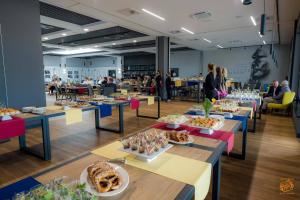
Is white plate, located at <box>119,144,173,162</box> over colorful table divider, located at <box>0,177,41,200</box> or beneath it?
over

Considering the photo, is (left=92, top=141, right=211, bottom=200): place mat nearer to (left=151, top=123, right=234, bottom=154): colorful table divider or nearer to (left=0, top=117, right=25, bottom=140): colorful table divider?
(left=151, top=123, right=234, bottom=154): colorful table divider

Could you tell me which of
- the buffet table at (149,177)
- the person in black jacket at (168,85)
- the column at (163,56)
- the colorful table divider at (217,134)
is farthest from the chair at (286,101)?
the buffet table at (149,177)

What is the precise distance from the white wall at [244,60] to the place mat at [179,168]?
1282 cm

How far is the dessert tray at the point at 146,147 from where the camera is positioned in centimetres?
123

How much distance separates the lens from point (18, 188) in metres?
0.97

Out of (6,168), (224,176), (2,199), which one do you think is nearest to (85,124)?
(6,168)

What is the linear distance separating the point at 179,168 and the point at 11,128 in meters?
2.48

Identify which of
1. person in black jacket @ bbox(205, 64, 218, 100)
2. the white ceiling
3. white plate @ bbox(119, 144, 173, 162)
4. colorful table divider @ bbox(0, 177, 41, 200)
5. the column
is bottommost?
colorful table divider @ bbox(0, 177, 41, 200)

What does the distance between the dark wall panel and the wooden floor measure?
92 centimetres

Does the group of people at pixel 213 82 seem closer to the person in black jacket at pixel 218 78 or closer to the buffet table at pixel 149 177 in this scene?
the person in black jacket at pixel 218 78

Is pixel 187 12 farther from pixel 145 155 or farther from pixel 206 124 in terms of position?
pixel 145 155

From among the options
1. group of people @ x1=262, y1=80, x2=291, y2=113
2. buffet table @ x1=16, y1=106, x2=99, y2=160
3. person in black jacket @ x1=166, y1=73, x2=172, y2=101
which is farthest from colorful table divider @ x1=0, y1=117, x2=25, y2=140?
person in black jacket @ x1=166, y1=73, x2=172, y2=101

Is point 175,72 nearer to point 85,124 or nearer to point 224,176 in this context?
point 85,124

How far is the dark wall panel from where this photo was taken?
13.9 feet
